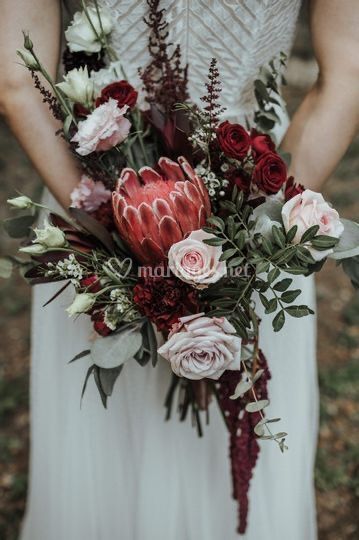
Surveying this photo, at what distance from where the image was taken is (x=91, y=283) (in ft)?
3.34

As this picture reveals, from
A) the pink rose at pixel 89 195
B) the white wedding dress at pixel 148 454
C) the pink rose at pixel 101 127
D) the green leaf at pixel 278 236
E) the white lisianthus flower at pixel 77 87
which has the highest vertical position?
the white lisianthus flower at pixel 77 87

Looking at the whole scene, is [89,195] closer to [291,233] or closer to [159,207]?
[159,207]

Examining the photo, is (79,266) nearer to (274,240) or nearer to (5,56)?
(274,240)

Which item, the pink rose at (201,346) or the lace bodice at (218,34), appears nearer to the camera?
the pink rose at (201,346)

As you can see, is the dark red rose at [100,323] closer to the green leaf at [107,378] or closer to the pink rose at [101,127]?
A: the green leaf at [107,378]

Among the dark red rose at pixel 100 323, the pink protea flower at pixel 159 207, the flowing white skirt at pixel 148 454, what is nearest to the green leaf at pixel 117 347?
the dark red rose at pixel 100 323

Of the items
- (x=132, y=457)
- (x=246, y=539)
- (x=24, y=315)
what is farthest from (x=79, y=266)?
(x=24, y=315)

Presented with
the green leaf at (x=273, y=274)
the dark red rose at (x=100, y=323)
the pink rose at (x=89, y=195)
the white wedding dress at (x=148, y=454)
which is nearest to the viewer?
the green leaf at (x=273, y=274)

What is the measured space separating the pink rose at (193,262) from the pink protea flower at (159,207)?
4 cm

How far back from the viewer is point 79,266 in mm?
1011

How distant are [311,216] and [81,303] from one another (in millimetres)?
392

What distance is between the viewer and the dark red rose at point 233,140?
98cm

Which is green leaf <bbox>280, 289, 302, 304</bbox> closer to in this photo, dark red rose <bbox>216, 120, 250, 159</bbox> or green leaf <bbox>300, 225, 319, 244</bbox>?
green leaf <bbox>300, 225, 319, 244</bbox>

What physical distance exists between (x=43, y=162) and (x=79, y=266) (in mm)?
317
